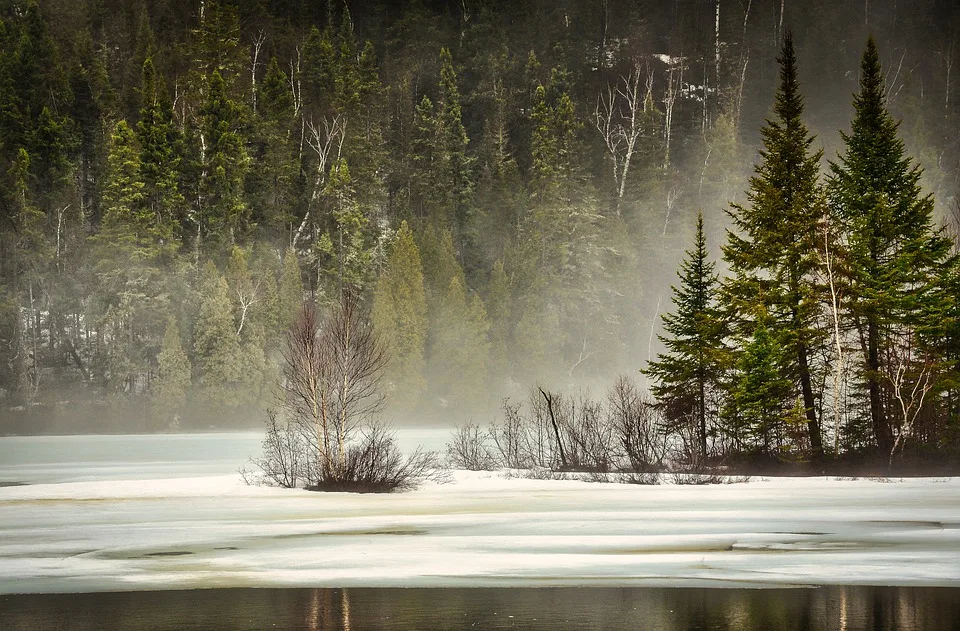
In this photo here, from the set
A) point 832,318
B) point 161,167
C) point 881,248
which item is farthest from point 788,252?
point 161,167

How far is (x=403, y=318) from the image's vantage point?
96.7 meters

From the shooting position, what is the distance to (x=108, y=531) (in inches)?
921

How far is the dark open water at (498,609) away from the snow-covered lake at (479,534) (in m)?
0.85

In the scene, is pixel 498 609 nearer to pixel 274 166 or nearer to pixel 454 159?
pixel 274 166

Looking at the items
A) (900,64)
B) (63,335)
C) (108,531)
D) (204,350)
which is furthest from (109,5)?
(108,531)

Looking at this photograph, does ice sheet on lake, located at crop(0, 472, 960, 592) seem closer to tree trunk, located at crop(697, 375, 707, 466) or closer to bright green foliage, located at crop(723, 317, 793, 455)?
bright green foliage, located at crop(723, 317, 793, 455)

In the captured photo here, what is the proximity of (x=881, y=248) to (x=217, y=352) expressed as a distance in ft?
191

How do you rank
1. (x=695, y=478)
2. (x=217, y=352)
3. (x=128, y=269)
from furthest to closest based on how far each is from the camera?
(x=128, y=269)
(x=217, y=352)
(x=695, y=478)

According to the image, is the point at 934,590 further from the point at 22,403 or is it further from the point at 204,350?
the point at 22,403

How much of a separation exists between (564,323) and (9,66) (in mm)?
54915

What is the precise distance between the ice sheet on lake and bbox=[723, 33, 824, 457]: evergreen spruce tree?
988cm

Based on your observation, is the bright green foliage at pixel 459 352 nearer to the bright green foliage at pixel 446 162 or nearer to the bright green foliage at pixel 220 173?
the bright green foliage at pixel 446 162

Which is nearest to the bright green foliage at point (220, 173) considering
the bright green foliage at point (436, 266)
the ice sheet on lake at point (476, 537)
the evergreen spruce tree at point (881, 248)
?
the bright green foliage at point (436, 266)

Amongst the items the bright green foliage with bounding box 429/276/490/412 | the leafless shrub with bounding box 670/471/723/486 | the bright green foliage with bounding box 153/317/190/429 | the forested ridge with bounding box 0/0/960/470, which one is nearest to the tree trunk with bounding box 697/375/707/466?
the leafless shrub with bounding box 670/471/723/486
